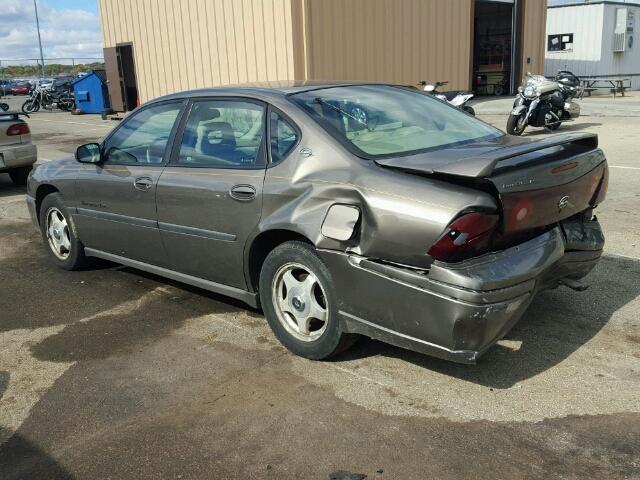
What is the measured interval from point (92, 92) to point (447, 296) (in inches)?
921

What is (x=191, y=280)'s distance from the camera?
4418 mm

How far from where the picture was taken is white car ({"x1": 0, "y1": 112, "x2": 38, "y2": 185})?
9477 millimetres

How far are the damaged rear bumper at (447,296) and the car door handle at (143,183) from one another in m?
1.63

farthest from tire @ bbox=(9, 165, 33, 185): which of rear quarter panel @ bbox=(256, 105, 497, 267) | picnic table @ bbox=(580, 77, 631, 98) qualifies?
picnic table @ bbox=(580, 77, 631, 98)

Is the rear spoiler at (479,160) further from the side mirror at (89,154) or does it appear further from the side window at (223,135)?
the side mirror at (89,154)

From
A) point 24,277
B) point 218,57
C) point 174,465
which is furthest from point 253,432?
point 218,57

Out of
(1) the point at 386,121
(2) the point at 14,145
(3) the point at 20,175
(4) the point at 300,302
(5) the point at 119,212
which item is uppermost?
(1) the point at 386,121

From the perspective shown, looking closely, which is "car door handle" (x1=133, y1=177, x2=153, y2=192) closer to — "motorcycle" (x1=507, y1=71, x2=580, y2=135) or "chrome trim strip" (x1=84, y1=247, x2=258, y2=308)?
"chrome trim strip" (x1=84, y1=247, x2=258, y2=308)

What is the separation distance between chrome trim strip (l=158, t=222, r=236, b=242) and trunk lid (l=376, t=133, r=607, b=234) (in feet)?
3.71

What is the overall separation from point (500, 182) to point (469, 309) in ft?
2.01

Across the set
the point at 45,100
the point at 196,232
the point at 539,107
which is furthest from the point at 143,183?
the point at 45,100

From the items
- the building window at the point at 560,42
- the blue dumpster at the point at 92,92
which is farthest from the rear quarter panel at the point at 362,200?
the building window at the point at 560,42

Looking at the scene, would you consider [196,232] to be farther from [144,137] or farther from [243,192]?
[144,137]

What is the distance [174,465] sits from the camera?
9.29ft
